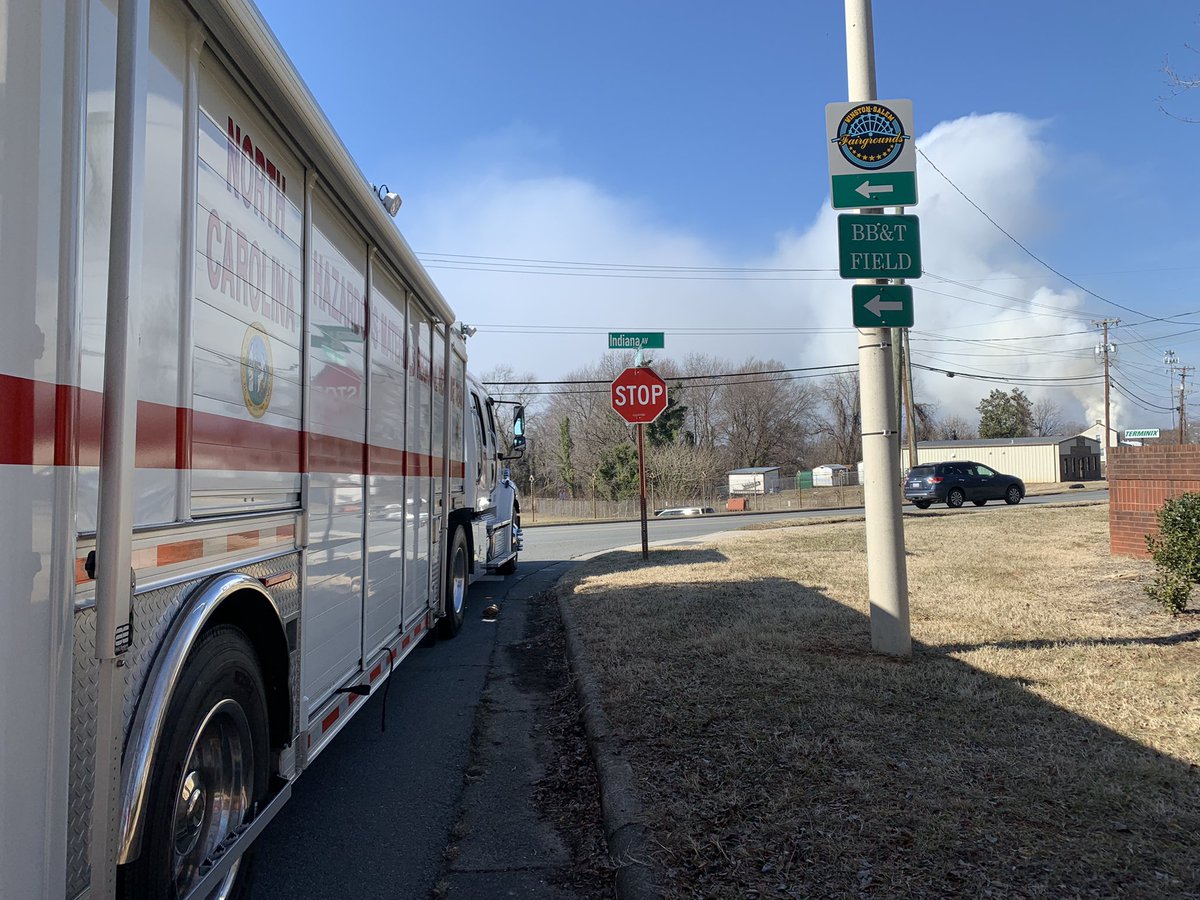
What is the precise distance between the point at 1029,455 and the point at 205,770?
7710 cm

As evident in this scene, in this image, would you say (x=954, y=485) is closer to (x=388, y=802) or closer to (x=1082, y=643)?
(x=1082, y=643)

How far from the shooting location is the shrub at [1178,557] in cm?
656

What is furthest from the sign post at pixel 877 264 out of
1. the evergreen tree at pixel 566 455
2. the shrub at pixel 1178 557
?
the evergreen tree at pixel 566 455

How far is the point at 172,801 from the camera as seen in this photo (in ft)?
7.53

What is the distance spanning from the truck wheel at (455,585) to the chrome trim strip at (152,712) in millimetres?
4929

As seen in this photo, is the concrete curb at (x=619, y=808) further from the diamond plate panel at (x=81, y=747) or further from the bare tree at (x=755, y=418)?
the bare tree at (x=755, y=418)

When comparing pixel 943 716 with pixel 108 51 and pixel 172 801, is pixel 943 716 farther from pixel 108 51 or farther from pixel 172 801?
pixel 108 51

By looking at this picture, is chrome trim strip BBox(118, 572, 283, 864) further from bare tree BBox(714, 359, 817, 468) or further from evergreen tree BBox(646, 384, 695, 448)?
bare tree BBox(714, 359, 817, 468)

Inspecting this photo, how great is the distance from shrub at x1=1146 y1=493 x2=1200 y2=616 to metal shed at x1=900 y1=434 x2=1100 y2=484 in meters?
64.8

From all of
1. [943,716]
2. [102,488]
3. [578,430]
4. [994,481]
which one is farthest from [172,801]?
[578,430]

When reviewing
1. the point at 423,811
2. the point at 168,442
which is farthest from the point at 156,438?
the point at 423,811

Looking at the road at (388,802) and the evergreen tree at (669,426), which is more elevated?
the evergreen tree at (669,426)

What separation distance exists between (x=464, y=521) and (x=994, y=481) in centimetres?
2518

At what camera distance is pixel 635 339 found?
12711mm
